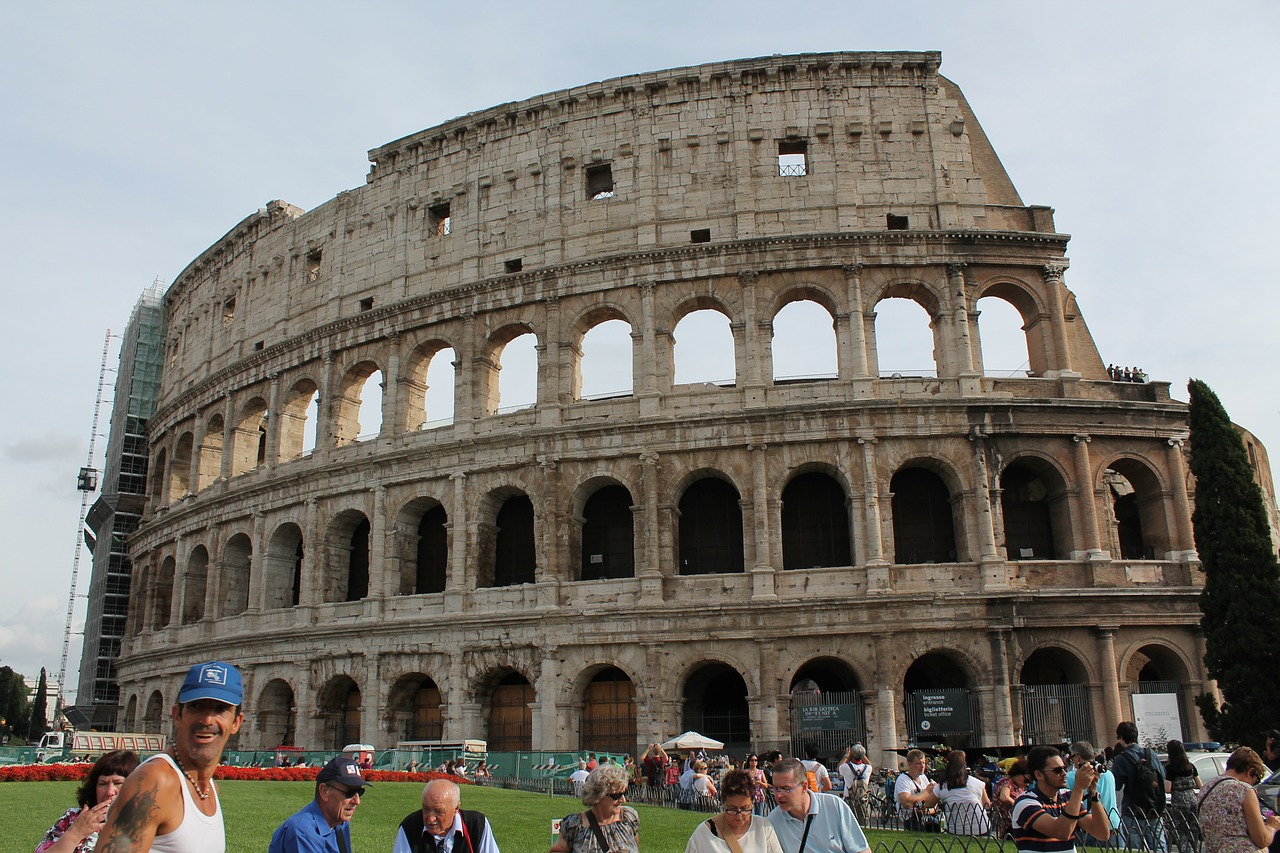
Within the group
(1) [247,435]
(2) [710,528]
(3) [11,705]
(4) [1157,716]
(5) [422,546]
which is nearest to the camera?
(4) [1157,716]

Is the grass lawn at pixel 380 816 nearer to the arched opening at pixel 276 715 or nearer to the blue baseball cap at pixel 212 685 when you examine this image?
the blue baseball cap at pixel 212 685

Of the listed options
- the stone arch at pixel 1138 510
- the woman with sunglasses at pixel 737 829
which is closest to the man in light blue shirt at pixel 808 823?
the woman with sunglasses at pixel 737 829

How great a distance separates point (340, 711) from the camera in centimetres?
3105

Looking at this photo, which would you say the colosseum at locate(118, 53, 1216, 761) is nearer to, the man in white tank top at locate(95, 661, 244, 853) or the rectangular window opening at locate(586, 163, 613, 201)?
the rectangular window opening at locate(586, 163, 613, 201)

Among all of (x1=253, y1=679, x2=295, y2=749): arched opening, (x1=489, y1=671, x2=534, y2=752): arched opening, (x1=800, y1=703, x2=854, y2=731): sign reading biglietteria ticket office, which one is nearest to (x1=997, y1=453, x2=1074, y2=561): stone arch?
(x1=800, y1=703, x2=854, y2=731): sign reading biglietteria ticket office

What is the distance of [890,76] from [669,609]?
1625cm

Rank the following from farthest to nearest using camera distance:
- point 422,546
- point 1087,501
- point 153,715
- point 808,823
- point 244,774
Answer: point 153,715
point 422,546
point 1087,501
point 244,774
point 808,823

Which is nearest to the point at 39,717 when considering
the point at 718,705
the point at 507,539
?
the point at 507,539

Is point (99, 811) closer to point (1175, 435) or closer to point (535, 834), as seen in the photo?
point (535, 834)

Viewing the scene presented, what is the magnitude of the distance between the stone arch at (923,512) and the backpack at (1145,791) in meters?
14.6

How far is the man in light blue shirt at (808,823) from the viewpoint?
6.50 meters

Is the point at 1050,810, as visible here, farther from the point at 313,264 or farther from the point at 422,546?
the point at 313,264

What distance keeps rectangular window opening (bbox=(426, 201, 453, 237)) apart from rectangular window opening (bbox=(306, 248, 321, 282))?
16.8 feet

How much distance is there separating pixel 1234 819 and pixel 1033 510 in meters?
20.9
